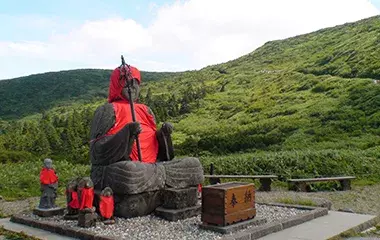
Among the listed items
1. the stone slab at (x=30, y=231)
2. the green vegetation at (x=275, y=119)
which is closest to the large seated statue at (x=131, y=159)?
the stone slab at (x=30, y=231)

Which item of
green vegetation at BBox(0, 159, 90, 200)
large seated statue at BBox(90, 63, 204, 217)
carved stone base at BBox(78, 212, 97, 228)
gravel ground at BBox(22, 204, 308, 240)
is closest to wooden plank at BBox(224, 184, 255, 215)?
gravel ground at BBox(22, 204, 308, 240)

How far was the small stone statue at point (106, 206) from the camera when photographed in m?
7.96

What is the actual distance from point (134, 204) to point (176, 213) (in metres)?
0.84

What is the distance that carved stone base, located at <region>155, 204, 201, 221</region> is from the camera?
8336 millimetres

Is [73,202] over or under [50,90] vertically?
under

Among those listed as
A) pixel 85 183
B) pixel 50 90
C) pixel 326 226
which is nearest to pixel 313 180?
pixel 326 226

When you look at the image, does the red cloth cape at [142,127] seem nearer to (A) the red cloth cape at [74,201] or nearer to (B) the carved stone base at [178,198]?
(B) the carved stone base at [178,198]

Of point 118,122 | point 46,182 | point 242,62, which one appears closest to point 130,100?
point 118,122

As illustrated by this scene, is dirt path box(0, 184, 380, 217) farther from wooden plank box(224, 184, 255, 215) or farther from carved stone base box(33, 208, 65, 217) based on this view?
wooden plank box(224, 184, 255, 215)

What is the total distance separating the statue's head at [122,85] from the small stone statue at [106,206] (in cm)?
251

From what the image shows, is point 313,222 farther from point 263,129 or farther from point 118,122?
point 263,129

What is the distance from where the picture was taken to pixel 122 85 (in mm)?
9688

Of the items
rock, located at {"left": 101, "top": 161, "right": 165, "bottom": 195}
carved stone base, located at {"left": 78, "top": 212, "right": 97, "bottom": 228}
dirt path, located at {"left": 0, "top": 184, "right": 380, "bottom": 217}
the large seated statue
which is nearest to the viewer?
carved stone base, located at {"left": 78, "top": 212, "right": 97, "bottom": 228}

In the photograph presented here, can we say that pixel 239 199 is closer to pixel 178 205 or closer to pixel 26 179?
pixel 178 205
